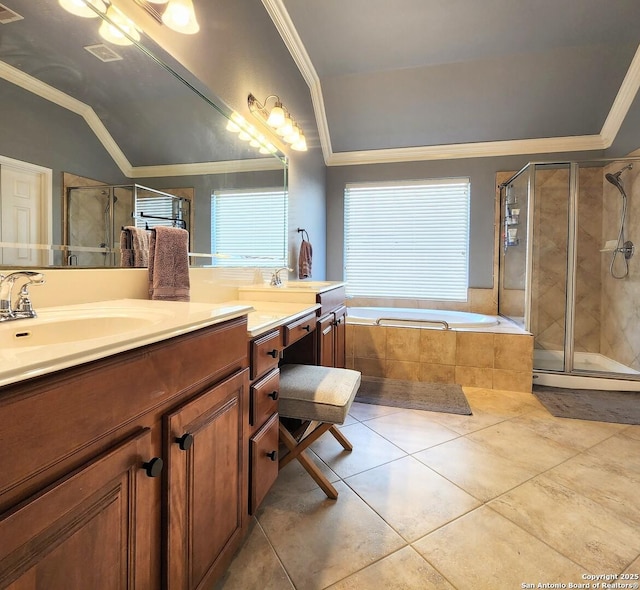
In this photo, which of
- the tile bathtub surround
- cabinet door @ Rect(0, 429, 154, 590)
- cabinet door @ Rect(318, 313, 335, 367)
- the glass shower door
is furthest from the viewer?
the glass shower door

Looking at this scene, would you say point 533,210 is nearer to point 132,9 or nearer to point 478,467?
point 478,467

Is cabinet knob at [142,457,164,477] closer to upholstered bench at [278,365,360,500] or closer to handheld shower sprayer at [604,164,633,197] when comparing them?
upholstered bench at [278,365,360,500]

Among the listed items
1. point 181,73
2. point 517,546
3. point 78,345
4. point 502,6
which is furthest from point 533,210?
point 78,345

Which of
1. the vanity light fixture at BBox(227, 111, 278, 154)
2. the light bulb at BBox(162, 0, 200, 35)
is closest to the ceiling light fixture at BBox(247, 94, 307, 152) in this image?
the vanity light fixture at BBox(227, 111, 278, 154)

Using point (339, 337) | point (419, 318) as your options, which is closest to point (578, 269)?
point (419, 318)

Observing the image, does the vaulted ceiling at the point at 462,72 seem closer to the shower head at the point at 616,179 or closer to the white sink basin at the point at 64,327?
the shower head at the point at 616,179

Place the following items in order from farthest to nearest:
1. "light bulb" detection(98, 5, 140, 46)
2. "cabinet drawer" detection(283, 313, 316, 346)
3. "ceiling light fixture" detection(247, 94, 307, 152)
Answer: "ceiling light fixture" detection(247, 94, 307, 152) < "cabinet drawer" detection(283, 313, 316, 346) < "light bulb" detection(98, 5, 140, 46)

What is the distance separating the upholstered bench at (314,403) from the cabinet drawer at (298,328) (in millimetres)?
185

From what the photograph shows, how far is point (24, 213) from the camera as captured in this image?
0.96 m

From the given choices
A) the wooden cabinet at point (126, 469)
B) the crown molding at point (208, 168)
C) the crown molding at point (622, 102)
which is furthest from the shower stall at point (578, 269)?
the wooden cabinet at point (126, 469)

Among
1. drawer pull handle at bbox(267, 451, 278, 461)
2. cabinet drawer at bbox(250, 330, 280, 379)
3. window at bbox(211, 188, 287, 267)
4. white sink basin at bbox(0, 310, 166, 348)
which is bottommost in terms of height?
drawer pull handle at bbox(267, 451, 278, 461)

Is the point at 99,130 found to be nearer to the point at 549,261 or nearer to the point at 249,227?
the point at 249,227

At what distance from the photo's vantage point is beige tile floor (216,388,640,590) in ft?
3.81

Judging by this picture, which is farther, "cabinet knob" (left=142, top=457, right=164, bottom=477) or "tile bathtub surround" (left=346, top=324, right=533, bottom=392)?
"tile bathtub surround" (left=346, top=324, right=533, bottom=392)
